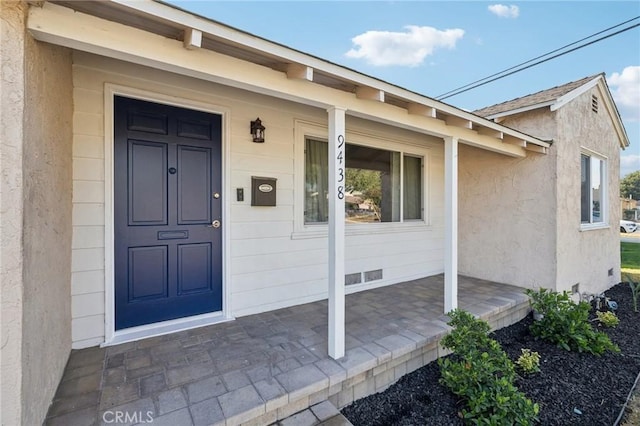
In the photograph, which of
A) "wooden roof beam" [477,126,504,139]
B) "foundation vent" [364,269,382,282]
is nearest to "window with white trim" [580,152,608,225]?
"wooden roof beam" [477,126,504,139]

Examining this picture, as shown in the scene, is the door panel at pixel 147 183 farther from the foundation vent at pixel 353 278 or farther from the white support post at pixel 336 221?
the foundation vent at pixel 353 278

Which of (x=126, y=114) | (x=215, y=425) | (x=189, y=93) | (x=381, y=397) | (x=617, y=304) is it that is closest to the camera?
(x=215, y=425)

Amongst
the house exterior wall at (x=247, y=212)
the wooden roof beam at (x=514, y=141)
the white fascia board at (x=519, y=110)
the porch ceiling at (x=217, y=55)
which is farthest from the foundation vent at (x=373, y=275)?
the white fascia board at (x=519, y=110)

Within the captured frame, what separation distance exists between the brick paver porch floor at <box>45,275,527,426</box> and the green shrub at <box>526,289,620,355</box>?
607 millimetres

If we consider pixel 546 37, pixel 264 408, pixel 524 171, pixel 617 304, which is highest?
pixel 546 37

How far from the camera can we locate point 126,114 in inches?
107

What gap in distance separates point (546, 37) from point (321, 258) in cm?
806

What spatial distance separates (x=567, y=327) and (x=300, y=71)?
391 cm

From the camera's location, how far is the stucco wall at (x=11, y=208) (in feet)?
4.20

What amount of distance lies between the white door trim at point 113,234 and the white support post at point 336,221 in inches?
50.6

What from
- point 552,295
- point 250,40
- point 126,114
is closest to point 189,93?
Result: point 126,114

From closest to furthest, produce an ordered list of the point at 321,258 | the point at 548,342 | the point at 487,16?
the point at 548,342, the point at 321,258, the point at 487,16

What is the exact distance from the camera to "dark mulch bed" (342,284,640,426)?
86.7 inches

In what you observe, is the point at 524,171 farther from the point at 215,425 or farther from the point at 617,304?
the point at 215,425
